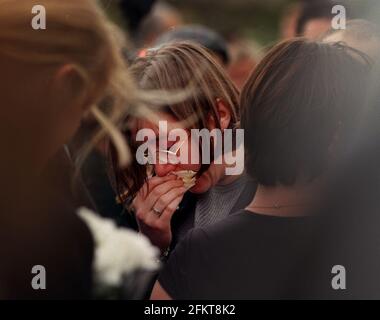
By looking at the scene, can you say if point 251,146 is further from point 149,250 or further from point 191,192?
point 149,250

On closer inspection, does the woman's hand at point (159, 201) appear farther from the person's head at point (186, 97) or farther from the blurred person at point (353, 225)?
the blurred person at point (353, 225)

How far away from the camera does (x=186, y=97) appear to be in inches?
89.9

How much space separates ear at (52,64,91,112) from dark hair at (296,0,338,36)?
0.58 m

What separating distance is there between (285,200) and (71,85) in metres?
0.59

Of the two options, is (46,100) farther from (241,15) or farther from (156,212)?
(241,15)

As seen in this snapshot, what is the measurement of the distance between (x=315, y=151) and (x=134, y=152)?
44cm

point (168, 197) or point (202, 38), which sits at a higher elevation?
point (202, 38)

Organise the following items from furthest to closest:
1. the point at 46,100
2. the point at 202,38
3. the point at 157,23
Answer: the point at 157,23 → the point at 202,38 → the point at 46,100

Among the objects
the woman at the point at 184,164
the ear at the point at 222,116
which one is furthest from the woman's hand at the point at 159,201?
the ear at the point at 222,116

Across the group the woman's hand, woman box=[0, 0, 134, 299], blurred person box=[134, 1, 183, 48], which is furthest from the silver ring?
blurred person box=[134, 1, 183, 48]

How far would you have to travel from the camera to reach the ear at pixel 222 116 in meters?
2.31

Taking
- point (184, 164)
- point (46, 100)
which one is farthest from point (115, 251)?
point (46, 100)

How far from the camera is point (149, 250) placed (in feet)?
7.59

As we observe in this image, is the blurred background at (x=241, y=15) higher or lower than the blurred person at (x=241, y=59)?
higher
